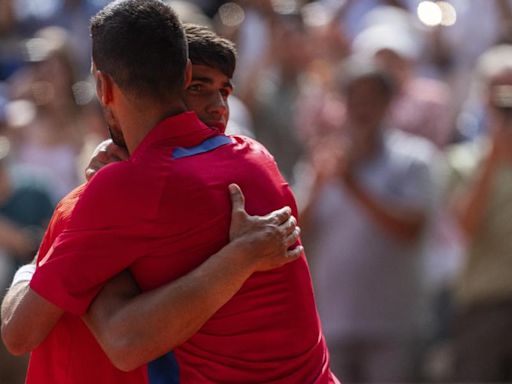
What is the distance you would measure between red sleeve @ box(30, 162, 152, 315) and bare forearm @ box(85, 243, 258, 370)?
0.07 m

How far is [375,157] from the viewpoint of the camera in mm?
7074

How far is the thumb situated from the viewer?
3.12m

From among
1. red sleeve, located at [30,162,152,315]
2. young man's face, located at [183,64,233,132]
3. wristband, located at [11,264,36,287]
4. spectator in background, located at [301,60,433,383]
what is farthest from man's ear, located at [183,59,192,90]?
spectator in background, located at [301,60,433,383]

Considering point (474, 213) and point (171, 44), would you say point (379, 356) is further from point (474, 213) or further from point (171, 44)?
point (171, 44)

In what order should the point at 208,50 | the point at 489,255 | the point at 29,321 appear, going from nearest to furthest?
the point at 29,321
the point at 208,50
the point at 489,255

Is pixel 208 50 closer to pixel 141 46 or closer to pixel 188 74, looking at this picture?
pixel 188 74

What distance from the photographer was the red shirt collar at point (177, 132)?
314 centimetres

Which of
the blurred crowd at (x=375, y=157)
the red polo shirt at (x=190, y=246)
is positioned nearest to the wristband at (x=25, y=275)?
the red polo shirt at (x=190, y=246)

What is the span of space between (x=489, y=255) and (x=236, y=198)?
409 cm

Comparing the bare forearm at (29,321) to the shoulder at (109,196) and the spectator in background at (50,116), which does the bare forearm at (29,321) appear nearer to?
the shoulder at (109,196)

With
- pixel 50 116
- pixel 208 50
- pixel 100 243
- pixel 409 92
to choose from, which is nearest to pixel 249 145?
pixel 208 50

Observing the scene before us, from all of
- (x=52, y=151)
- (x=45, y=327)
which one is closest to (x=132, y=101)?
(x=45, y=327)

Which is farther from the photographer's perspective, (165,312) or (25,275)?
(25,275)

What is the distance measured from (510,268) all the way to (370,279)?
815mm
